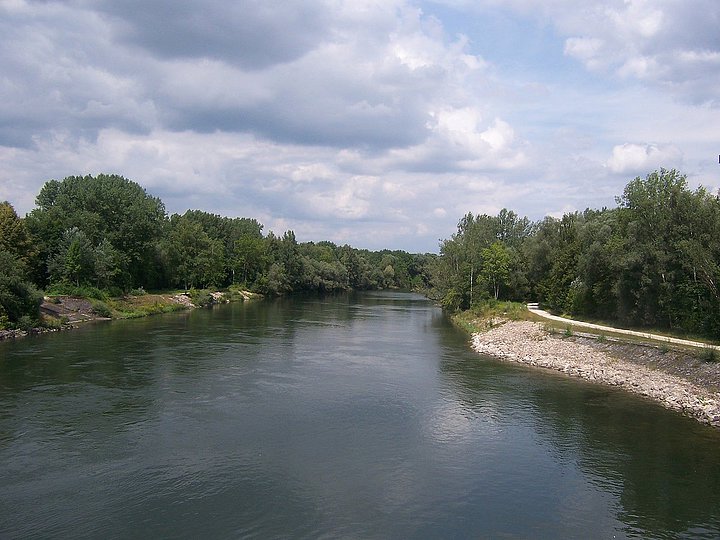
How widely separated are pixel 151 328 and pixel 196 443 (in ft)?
106

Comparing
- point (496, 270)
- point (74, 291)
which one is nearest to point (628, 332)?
point (496, 270)

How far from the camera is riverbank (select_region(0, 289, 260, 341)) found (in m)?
45.7

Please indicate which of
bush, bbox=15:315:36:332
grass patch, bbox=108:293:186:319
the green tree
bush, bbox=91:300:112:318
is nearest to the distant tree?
grass patch, bbox=108:293:186:319

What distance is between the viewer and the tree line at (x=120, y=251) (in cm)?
5334

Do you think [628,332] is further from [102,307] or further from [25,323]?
[102,307]

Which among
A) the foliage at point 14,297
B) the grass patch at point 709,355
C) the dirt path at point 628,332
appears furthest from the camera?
the foliage at point 14,297

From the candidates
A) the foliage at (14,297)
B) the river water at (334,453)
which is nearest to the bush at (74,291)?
the foliage at (14,297)

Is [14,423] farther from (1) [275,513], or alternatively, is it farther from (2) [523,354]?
(2) [523,354]

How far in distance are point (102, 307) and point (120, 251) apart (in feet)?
55.1

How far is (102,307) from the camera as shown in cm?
5562

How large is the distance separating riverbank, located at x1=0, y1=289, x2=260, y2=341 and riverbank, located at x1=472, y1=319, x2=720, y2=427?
35.2 meters

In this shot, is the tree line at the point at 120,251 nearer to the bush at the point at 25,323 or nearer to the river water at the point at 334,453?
the bush at the point at 25,323

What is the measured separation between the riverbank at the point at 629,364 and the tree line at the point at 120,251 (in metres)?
38.4

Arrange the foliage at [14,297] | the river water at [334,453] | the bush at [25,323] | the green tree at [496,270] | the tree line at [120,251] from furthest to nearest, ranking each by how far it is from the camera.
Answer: the green tree at [496,270], the tree line at [120,251], the bush at [25,323], the foliage at [14,297], the river water at [334,453]
